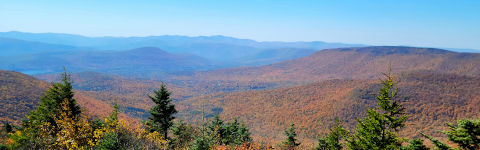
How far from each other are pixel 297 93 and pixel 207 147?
9344cm

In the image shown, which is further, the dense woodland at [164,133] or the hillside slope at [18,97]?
the hillside slope at [18,97]

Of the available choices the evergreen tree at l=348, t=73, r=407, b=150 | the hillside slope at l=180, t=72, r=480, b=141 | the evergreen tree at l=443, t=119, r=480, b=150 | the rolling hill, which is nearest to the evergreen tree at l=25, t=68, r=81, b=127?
the evergreen tree at l=348, t=73, r=407, b=150

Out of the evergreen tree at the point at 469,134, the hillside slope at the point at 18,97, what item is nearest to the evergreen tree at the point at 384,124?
the evergreen tree at the point at 469,134

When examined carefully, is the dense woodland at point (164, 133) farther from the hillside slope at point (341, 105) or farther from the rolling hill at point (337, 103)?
the hillside slope at point (341, 105)

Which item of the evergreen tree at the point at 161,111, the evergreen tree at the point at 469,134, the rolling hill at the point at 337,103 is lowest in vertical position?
the rolling hill at the point at 337,103

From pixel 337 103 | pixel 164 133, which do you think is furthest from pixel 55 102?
pixel 337 103

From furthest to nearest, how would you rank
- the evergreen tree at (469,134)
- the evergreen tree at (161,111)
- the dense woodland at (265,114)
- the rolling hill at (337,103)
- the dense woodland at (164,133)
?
1. the rolling hill at (337,103)
2. the evergreen tree at (161,111)
3. the dense woodland at (265,114)
4. the dense woodland at (164,133)
5. the evergreen tree at (469,134)

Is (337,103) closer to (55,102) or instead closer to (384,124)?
(384,124)

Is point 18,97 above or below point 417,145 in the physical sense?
below

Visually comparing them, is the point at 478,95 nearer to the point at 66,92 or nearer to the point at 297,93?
the point at 297,93

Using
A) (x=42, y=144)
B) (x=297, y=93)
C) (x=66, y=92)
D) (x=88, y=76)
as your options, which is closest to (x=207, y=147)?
(x=42, y=144)

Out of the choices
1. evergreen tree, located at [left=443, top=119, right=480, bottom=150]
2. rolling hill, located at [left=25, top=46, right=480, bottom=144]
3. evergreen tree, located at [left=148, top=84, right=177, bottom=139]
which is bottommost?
rolling hill, located at [left=25, top=46, right=480, bottom=144]

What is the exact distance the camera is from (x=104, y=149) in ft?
38.0

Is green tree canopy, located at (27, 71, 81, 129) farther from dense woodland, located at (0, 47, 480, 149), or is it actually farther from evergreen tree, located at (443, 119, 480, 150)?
evergreen tree, located at (443, 119, 480, 150)
